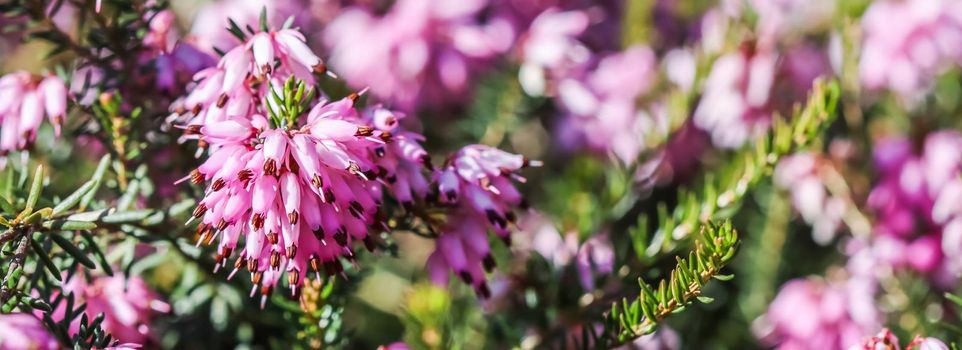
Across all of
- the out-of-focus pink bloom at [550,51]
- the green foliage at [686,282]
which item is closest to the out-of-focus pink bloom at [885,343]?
the green foliage at [686,282]

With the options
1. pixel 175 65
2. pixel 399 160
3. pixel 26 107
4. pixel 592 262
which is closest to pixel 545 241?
pixel 592 262

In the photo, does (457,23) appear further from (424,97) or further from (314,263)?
(314,263)

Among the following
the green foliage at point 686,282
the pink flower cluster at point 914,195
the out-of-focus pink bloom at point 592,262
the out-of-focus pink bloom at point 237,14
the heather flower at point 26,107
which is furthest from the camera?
the out-of-focus pink bloom at point 237,14

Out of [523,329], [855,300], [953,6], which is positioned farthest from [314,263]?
[953,6]

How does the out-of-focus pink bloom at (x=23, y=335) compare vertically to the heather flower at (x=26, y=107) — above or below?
below

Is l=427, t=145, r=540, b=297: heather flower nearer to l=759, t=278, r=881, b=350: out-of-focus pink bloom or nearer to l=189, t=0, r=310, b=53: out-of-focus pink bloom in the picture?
l=759, t=278, r=881, b=350: out-of-focus pink bloom

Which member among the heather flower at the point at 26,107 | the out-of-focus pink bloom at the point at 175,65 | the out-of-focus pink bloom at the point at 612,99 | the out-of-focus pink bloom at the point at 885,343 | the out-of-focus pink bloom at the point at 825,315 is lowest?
the out-of-focus pink bloom at the point at 825,315

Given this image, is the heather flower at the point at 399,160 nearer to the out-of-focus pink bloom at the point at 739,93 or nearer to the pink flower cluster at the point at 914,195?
the out-of-focus pink bloom at the point at 739,93
